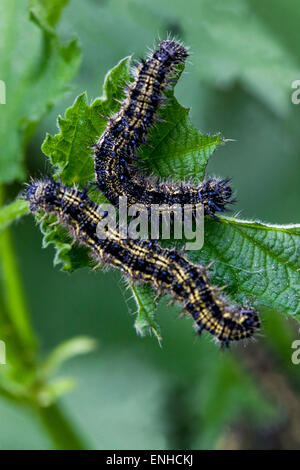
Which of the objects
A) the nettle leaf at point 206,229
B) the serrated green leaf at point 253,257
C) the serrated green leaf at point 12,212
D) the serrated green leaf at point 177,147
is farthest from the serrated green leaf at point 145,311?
the serrated green leaf at point 12,212

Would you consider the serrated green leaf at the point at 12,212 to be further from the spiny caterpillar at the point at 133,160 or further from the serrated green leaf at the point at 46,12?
the serrated green leaf at the point at 46,12

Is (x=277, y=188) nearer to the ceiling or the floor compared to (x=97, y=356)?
nearer to the ceiling

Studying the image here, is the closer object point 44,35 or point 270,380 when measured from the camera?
point 44,35

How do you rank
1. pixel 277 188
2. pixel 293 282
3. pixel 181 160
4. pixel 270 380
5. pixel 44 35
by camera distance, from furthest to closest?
1. pixel 277 188
2. pixel 270 380
3. pixel 44 35
4. pixel 181 160
5. pixel 293 282

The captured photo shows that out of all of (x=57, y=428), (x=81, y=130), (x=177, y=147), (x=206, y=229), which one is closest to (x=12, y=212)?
(x=81, y=130)

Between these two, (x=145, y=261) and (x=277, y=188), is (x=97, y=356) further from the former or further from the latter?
(x=145, y=261)

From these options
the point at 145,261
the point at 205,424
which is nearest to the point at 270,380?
the point at 205,424

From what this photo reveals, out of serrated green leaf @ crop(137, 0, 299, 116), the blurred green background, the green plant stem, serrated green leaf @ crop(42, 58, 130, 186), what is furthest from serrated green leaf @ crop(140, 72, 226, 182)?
the green plant stem

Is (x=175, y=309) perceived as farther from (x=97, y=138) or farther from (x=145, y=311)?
(x=97, y=138)
